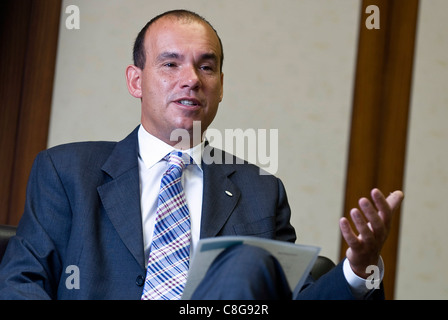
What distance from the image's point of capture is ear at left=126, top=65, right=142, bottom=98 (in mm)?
2237

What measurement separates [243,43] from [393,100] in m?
0.92

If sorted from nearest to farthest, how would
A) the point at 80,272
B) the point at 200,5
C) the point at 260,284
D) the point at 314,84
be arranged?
the point at 260,284 → the point at 80,272 → the point at 200,5 → the point at 314,84

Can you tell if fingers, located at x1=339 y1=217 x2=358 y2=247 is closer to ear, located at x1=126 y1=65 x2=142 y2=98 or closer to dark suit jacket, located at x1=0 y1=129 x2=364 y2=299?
dark suit jacket, located at x1=0 y1=129 x2=364 y2=299

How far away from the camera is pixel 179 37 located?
2.11m

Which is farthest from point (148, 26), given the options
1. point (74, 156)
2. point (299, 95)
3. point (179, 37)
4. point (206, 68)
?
point (299, 95)

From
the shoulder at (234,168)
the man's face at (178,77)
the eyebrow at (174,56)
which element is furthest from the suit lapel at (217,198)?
the eyebrow at (174,56)

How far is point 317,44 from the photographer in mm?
3184

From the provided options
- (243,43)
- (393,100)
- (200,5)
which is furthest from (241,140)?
(393,100)

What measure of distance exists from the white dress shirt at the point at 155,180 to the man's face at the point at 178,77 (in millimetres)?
73

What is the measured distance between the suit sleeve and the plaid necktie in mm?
275

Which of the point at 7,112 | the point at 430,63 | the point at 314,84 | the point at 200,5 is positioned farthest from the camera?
the point at 430,63

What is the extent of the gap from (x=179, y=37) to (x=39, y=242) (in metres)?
0.86

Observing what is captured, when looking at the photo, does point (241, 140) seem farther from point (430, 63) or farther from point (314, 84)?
point (430, 63)

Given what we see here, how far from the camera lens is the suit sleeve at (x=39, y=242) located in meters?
1.62
